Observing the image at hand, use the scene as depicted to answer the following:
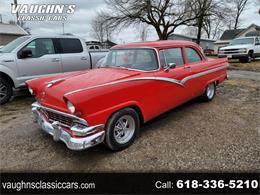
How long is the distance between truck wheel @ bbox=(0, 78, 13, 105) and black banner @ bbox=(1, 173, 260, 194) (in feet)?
11.5

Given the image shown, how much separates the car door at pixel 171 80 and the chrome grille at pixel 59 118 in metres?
1.60

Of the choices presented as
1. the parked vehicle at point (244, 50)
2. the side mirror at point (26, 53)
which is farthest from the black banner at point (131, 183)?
the parked vehicle at point (244, 50)

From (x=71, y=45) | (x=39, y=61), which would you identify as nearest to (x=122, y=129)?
(x=39, y=61)

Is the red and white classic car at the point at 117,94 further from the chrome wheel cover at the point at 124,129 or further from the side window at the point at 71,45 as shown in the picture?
the side window at the point at 71,45

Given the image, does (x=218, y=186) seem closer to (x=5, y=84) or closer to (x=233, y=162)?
(x=233, y=162)

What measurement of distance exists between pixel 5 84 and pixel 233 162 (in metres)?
5.61

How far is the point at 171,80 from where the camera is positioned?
404cm

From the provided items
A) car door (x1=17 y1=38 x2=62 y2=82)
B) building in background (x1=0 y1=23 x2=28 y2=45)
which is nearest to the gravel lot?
car door (x1=17 y1=38 x2=62 y2=82)

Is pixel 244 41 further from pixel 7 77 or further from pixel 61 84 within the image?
pixel 61 84

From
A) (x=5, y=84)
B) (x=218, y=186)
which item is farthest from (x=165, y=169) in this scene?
(x=5, y=84)

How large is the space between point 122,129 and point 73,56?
13.4 feet

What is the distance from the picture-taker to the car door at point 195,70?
4.67 metres

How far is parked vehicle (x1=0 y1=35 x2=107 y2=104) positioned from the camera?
5.60 metres

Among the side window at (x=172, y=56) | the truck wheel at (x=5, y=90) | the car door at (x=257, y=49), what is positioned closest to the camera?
the side window at (x=172, y=56)
